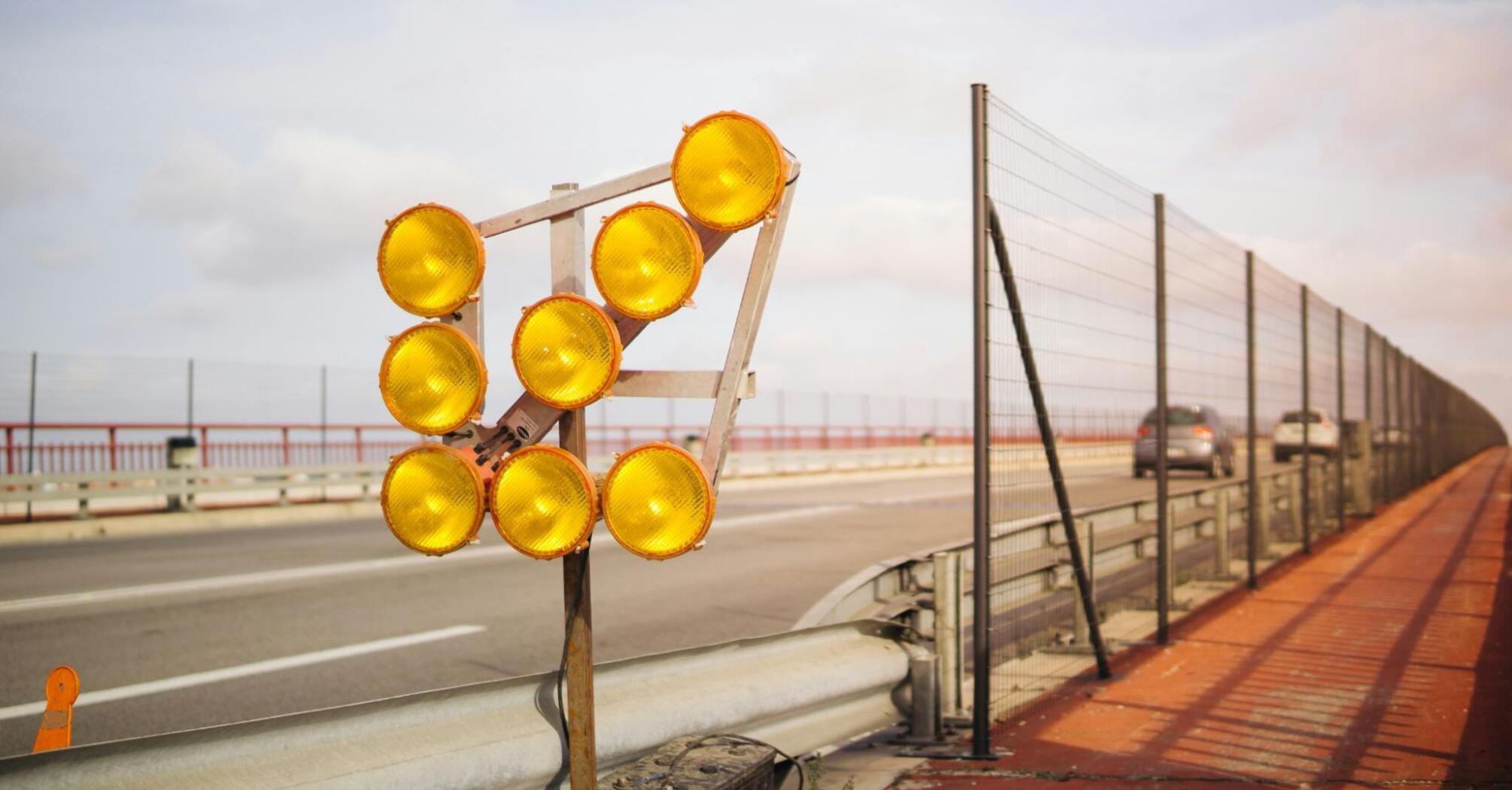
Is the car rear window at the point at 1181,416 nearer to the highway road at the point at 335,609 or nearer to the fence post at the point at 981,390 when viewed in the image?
the highway road at the point at 335,609

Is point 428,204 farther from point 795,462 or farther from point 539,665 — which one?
point 795,462

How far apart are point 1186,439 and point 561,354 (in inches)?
310

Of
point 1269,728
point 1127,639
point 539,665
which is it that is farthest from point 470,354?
point 1127,639

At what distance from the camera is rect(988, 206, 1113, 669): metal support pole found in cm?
520

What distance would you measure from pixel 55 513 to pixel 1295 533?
1702 cm

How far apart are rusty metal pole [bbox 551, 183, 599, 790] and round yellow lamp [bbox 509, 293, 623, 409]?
0.11 meters

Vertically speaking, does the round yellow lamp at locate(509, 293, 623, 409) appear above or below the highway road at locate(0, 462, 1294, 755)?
above

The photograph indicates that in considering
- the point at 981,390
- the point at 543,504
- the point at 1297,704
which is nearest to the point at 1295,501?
the point at 1297,704

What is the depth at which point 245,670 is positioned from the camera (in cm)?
721

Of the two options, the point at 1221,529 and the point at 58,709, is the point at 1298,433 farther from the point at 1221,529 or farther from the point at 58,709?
the point at 58,709

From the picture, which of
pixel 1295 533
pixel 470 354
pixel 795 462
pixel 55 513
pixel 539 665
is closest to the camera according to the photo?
pixel 470 354

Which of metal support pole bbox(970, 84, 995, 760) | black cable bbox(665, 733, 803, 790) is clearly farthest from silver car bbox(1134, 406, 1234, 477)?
black cable bbox(665, 733, 803, 790)

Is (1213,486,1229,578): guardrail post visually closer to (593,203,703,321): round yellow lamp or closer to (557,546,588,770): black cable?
(557,546,588,770): black cable

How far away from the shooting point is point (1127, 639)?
7.52 metres
